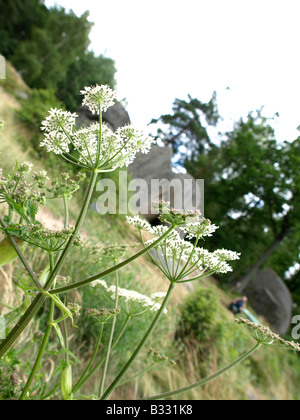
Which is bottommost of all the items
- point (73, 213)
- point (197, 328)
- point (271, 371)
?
point (271, 371)

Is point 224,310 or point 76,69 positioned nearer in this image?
point 76,69

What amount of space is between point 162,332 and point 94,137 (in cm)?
210

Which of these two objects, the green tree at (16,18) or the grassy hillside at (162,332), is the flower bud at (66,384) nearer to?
the grassy hillside at (162,332)

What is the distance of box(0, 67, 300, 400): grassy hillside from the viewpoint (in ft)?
6.51

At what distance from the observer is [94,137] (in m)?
0.61

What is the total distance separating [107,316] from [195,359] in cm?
232

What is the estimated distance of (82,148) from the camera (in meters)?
0.62

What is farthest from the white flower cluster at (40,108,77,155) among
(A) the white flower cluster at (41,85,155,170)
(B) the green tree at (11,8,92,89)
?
(B) the green tree at (11,8,92,89)

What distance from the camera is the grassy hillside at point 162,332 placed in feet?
6.51

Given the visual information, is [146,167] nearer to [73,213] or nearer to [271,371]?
[73,213]

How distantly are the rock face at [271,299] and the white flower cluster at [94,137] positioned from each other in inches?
236

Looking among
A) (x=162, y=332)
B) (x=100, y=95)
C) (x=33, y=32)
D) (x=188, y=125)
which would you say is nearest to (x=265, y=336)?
(x=100, y=95)

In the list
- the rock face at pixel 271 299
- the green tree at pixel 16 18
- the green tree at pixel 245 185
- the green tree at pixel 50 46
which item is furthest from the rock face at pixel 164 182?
the green tree at pixel 16 18

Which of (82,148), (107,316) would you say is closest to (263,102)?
(82,148)
